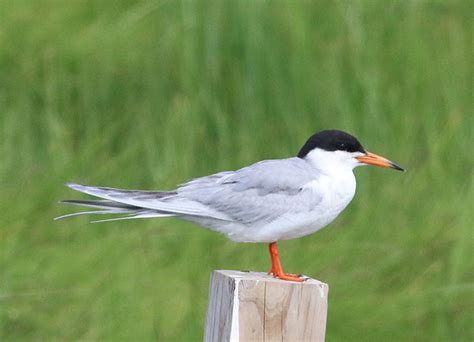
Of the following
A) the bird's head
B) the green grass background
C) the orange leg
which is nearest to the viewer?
the orange leg

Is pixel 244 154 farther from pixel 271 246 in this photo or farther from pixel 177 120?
pixel 271 246

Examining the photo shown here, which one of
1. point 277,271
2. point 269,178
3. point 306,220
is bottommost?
point 277,271

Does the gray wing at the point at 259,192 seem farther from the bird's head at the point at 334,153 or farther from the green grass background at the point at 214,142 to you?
the green grass background at the point at 214,142

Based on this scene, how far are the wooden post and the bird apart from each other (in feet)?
2.08

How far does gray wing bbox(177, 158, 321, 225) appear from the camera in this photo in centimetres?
377

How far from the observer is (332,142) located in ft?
12.9

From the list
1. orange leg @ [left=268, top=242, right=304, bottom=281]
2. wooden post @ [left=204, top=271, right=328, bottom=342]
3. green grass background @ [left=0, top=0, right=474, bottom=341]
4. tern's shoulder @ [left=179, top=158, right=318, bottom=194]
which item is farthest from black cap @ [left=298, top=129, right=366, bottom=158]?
green grass background @ [left=0, top=0, right=474, bottom=341]

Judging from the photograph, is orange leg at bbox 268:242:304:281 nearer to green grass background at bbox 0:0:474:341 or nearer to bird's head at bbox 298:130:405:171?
bird's head at bbox 298:130:405:171

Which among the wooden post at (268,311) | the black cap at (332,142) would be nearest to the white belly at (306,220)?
the black cap at (332,142)

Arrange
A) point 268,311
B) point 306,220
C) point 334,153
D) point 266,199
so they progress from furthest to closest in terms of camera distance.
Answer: point 334,153
point 266,199
point 306,220
point 268,311

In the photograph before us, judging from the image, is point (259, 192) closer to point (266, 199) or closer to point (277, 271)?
point (266, 199)

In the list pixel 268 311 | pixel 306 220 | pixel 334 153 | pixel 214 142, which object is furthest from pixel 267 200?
pixel 214 142

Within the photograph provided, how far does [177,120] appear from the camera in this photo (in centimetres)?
657

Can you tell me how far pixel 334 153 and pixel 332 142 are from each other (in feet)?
0.12
